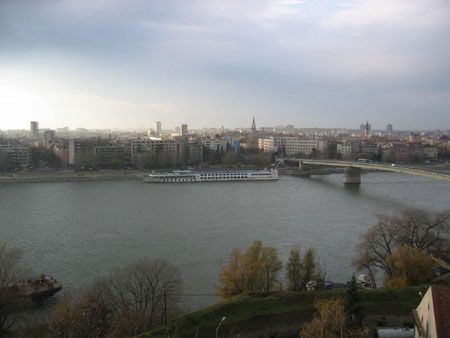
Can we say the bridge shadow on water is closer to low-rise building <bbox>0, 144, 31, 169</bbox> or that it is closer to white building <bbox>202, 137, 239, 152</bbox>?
white building <bbox>202, 137, 239, 152</bbox>

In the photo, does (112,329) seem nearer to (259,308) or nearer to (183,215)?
(259,308)

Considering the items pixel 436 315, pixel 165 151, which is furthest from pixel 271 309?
pixel 165 151

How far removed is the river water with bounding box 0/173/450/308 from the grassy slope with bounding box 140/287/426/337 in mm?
753

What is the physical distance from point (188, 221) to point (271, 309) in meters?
3.72

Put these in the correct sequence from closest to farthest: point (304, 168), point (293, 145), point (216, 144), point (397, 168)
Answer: point (397, 168), point (304, 168), point (216, 144), point (293, 145)

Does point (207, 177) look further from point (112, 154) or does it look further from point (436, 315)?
point (436, 315)

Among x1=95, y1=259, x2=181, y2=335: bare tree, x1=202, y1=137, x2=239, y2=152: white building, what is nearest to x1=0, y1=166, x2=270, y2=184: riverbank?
x1=202, y1=137, x2=239, y2=152: white building

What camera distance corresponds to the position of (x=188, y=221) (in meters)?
6.59

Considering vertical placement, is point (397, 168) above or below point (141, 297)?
above

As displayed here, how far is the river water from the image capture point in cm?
461

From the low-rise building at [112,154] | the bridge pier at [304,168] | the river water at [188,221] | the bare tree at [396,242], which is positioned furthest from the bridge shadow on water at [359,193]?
the low-rise building at [112,154]

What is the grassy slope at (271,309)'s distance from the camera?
2729 millimetres

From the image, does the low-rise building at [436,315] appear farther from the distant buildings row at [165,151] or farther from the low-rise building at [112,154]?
the low-rise building at [112,154]

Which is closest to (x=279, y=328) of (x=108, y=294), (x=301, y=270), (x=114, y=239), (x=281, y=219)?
(x=301, y=270)
